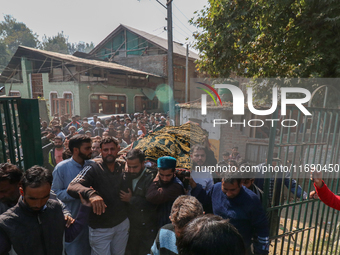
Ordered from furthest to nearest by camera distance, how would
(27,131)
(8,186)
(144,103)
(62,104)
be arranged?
(144,103)
(62,104)
(27,131)
(8,186)

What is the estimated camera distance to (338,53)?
13.9ft

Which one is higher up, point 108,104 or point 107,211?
point 108,104

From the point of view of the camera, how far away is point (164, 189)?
2363mm

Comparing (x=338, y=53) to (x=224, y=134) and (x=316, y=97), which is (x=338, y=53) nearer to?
(x=316, y=97)

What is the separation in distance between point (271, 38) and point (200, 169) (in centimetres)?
398

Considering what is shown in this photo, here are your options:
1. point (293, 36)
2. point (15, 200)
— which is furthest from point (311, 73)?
point (15, 200)

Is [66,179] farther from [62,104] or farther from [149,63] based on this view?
[149,63]

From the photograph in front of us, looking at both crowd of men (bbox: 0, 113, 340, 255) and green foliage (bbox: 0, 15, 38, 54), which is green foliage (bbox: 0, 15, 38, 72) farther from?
crowd of men (bbox: 0, 113, 340, 255)

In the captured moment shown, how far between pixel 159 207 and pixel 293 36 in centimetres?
469

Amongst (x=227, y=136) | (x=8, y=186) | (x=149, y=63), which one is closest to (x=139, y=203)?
(x=8, y=186)

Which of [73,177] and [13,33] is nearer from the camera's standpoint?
[73,177]

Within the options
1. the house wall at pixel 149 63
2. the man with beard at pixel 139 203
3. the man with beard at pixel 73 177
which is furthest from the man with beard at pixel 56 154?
the house wall at pixel 149 63

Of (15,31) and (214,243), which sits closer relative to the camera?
(214,243)

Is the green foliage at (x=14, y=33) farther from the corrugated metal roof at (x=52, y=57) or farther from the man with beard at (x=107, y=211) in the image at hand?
the man with beard at (x=107, y=211)
